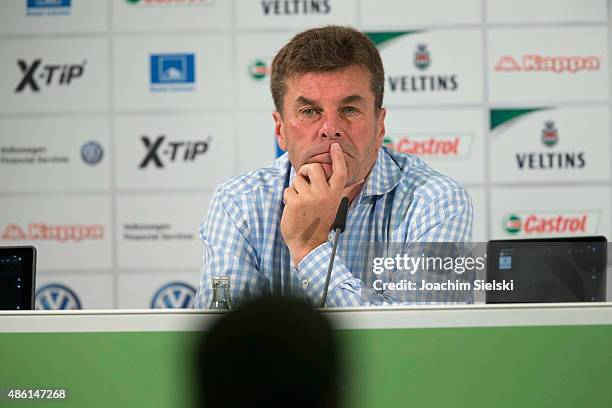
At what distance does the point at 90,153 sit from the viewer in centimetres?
422

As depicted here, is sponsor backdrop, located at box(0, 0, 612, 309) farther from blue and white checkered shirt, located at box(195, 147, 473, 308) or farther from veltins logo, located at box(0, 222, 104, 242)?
blue and white checkered shirt, located at box(195, 147, 473, 308)

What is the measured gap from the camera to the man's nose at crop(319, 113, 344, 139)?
2369mm

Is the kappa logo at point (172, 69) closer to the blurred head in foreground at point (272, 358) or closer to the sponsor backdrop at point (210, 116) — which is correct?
the sponsor backdrop at point (210, 116)

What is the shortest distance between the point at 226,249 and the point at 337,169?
0.43m

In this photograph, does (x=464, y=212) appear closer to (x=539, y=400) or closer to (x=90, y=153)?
(x=539, y=400)

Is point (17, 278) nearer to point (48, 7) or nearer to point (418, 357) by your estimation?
point (418, 357)

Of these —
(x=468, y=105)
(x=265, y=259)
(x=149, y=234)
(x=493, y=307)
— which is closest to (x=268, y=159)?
(x=149, y=234)

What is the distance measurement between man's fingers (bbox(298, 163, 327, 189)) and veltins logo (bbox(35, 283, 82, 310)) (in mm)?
2285

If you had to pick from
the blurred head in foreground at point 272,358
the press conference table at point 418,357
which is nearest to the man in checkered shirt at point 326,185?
the press conference table at point 418,357

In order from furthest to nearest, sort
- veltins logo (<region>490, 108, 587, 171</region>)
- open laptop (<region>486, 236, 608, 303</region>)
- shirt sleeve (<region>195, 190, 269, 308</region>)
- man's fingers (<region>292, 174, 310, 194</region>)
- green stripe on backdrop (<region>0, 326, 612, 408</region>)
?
veltins logo (<region>490, 108, 587, 171</region>)
man's fingers (<region>292, 174, 310, 194</region>)
shirt sleeve (<region>195, 190, 269, 308</region>)
open laptop (<region>486, 236, 608, 303</region>)
green stripe on backdrop (<region>0, 326, 612, 408</region>)

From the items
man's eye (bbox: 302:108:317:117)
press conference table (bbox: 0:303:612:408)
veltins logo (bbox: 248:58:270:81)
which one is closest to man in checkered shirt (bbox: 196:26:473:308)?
→ man's eye (bbox: 302:108:317:117)

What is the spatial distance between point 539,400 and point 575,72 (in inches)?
134

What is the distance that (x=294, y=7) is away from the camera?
4.17m

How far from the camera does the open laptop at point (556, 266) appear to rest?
61.5 inches
